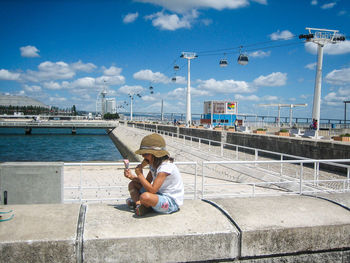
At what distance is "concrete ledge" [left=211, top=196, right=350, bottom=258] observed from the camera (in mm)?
2662

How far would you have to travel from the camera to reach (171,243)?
2514 millimetres

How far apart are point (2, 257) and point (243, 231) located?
1.92 m

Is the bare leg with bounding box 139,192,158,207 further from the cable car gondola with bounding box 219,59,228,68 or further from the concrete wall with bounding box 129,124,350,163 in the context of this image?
the cable car gondola with bounding box 219,59,228,68

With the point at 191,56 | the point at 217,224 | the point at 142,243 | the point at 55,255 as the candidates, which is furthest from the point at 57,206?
the point at 191,56

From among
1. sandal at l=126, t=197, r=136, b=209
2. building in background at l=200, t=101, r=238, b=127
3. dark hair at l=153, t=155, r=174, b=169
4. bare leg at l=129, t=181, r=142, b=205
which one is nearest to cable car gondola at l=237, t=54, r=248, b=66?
dark hair at l=153, t=155, r=174, b=169

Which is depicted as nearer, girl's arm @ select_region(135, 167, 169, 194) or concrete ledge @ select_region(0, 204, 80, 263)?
concrete ledge @ select_region(0, 204, 80, 263)

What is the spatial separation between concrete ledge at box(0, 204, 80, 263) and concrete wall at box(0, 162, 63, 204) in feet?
4.49

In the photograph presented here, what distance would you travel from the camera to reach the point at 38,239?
2365 millimetres

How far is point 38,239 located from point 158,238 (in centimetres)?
93

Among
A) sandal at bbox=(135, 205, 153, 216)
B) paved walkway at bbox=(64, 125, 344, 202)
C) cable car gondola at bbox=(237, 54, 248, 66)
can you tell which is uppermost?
cable car gondola at bbox=(237, 54, 248, 66)

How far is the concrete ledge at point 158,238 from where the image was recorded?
7.99 ft

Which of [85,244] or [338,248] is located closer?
[85,244]

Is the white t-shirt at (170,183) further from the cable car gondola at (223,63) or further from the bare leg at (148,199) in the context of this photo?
the cable car gondola at (223,63)

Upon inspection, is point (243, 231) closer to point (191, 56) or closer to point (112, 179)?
point (112, 179)
